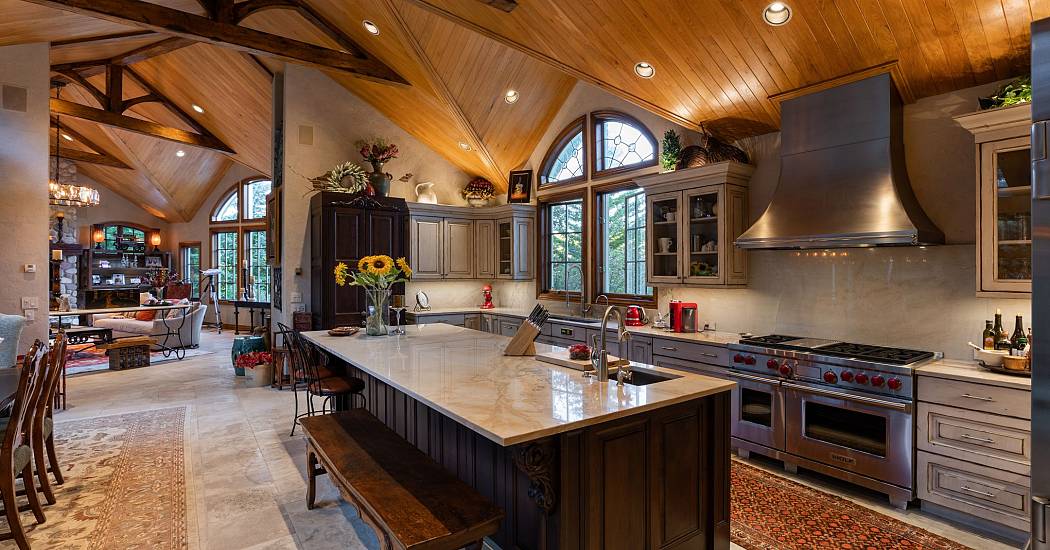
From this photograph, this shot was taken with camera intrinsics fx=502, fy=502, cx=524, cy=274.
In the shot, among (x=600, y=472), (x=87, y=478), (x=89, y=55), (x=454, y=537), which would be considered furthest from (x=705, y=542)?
(x=89, y=55)

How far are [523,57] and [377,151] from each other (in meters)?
2.45

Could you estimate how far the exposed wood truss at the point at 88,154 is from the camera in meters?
10.4

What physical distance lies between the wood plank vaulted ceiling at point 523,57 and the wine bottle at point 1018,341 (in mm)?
1534

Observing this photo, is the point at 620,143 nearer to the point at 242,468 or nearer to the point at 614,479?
the point at 614,479

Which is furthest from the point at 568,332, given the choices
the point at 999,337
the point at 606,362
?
the point at 999,337

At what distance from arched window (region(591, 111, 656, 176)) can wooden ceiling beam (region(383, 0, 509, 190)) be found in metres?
1.54

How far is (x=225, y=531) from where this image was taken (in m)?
2.88

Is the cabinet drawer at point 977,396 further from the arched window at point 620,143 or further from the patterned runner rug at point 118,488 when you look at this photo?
the patterned runner rug at point 118,488

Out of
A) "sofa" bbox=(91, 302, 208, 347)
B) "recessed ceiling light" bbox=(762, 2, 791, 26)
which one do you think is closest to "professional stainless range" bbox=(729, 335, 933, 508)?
"recessed ceiling light" bbox=(762, 2, 791, 26)

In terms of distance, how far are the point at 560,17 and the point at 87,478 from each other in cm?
483

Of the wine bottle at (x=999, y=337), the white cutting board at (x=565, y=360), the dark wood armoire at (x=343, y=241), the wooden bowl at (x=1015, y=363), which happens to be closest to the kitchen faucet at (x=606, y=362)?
the white cutting board at (x=565, y=360)

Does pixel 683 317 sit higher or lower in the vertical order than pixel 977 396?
higher

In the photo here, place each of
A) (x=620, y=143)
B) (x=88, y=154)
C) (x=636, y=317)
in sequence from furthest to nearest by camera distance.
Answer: (x=88, y=154), (x=620, y=143), (x=636, y=317)

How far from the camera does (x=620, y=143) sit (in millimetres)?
5684
